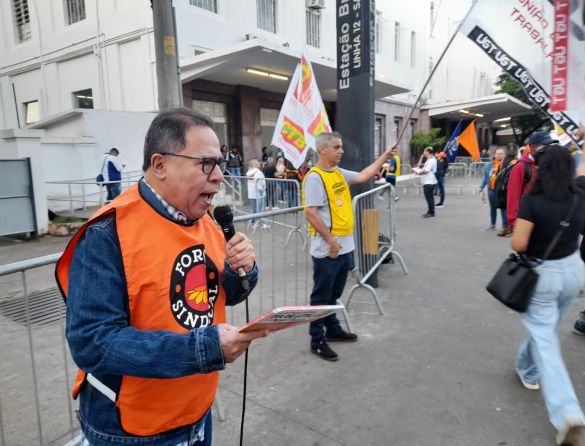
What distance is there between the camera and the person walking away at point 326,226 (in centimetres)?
373

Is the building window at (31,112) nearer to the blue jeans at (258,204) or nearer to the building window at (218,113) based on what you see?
the building window at (218,113)

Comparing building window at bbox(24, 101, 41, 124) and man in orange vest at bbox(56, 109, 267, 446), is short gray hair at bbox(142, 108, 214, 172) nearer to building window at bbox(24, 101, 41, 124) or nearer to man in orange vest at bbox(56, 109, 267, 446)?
man in orange vest at bbox(56, 109, 267, 446)

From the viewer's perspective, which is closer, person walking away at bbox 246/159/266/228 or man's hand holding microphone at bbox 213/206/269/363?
man's hand holding microphone at bbox 213/206/269/363

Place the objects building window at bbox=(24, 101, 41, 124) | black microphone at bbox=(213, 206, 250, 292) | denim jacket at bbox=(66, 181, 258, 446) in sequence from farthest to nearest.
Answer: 1. building window at bbox=(24, 101, 41, 124)
2. black microphone at bbox=(213, 206, 250, 292)
3. denim jacket at bbox=(66, 181, 258, 446)

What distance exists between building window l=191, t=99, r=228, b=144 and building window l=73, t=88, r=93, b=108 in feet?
13.9

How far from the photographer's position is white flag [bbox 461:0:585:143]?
10.1ft

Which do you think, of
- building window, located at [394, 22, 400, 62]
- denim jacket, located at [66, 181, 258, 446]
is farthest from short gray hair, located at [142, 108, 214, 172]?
building window, located at [394, 22, 400, 62]

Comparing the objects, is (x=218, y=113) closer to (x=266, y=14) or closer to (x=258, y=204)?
(x=266, y=14)

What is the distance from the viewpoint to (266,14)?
16453 mm

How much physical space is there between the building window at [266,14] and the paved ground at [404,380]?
13623mm

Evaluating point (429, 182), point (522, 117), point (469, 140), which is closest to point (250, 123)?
point (429, 182)

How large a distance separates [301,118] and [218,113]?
10515 mm

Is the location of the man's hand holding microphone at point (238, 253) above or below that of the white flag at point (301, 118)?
below

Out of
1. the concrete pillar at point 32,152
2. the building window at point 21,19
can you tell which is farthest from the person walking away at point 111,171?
the building window at point 21,19
